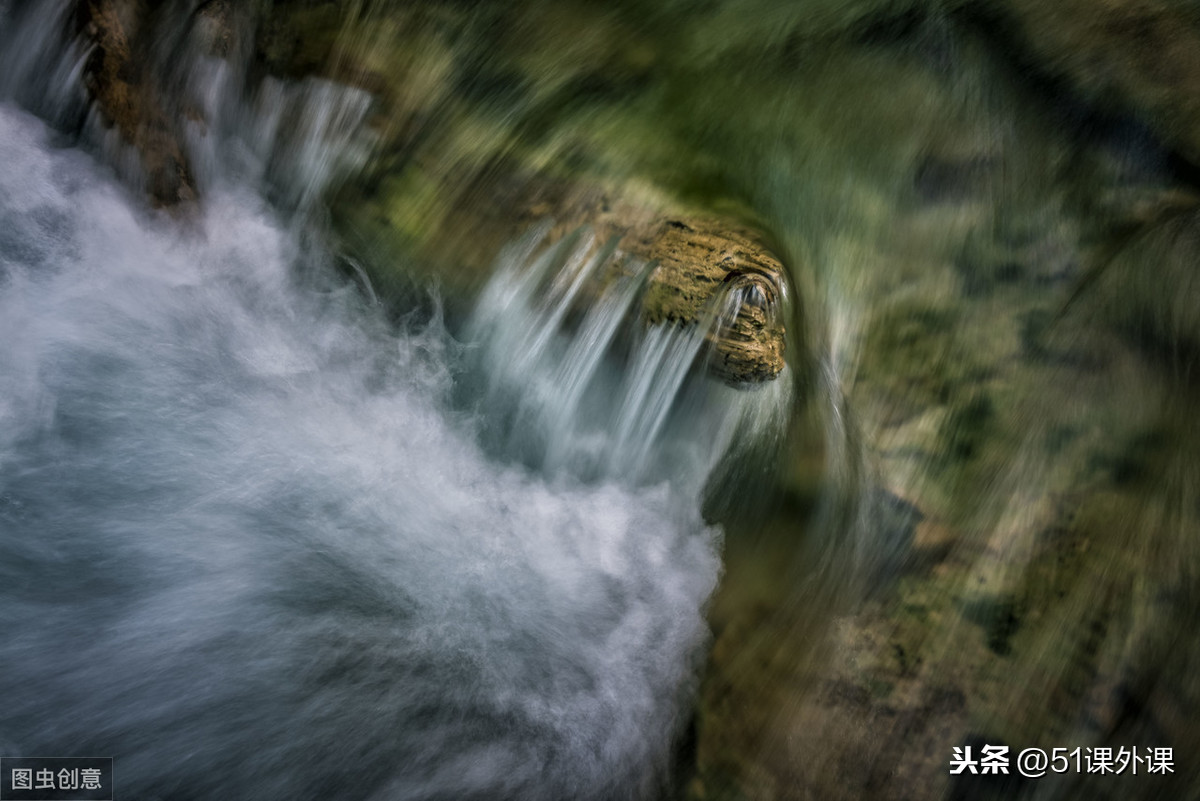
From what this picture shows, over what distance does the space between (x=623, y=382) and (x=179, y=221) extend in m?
2.09

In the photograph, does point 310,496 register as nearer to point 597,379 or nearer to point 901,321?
point 597,379

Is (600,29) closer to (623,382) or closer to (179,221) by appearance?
(623,382)

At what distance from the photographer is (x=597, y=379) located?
10.7ft

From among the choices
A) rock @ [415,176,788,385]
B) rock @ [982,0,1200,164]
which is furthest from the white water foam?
rock @ [982,0,1200,164]

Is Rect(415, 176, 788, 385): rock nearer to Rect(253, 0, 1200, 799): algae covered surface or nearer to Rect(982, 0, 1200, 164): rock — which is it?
Rect(253, 0, 1200, 799): algae covered surface

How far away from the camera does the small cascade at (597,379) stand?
10.3 ft

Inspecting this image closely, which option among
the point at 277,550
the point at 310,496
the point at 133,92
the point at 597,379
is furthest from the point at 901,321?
the point at 133,92

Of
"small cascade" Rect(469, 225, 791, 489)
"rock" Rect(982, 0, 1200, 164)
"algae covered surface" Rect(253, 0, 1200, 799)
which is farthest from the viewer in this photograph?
"small cascade" Rect(469, 225, 791, 489)

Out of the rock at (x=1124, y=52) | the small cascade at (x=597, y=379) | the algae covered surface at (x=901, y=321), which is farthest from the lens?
the small cascade at (x=597, y=379)

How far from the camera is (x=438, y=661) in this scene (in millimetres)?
2945

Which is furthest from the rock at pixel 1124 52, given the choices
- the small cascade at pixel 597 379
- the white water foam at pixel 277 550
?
the white water foam at pixel 277 550

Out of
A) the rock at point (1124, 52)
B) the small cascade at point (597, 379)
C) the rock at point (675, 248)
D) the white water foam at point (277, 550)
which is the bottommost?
the white water foam at point (277, 550)

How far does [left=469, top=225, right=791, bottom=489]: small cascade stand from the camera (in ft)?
10.3

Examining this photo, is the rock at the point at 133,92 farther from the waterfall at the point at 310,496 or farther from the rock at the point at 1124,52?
the rock at the point at 1124,52
